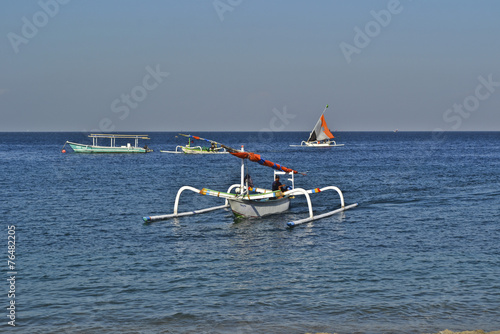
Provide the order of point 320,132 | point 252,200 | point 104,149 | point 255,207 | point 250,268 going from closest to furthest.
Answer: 1. point 250,268
2. point 252,200
3. point 255,207
4. point 104,149
5. point 320,132

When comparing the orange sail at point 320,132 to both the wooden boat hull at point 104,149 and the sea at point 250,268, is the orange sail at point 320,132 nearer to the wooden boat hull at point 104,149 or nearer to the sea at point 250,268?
the wooden boat hull at point 104,149

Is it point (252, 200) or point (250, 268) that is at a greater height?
point (252, 200)

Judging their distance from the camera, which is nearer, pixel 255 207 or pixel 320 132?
pixel 255 207

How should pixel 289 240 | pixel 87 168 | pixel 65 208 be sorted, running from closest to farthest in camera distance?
1. pixel 289 240
2. pixel 65 208
3. pixel 87 168

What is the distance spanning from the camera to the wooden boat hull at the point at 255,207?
33.0 metres

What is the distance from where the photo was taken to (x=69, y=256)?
2402 cm

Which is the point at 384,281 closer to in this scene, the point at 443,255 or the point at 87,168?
the point at 443,255

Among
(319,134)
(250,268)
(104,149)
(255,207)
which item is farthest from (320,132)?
(250,268)

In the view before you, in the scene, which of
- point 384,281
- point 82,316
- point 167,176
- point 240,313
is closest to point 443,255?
point 384,281

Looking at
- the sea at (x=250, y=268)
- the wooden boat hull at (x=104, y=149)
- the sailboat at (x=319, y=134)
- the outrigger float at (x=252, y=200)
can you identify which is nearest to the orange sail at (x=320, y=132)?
the sailboat at (x=319, y=134)

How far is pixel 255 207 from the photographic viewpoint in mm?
33656

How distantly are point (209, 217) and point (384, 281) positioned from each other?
56.1ft

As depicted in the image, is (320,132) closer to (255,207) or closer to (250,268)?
(255,207)

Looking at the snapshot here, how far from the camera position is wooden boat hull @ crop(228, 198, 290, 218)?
33.0 m
